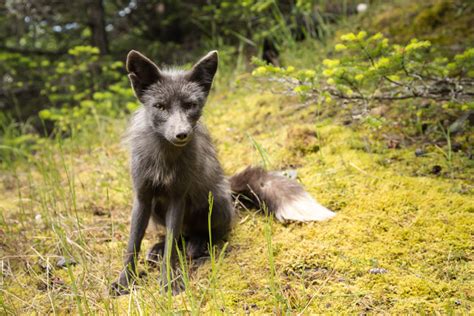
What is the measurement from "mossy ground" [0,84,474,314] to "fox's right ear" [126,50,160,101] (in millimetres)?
839

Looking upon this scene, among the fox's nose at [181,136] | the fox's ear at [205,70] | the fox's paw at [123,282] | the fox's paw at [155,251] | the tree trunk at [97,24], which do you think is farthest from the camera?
the tree trunk at [97,24]

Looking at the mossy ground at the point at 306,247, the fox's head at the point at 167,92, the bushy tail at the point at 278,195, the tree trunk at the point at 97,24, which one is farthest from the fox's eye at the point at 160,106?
the tree trunk at the point at 97,24

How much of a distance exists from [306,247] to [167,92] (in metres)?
1.51

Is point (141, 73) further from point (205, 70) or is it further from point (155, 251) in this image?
point (155, 251)

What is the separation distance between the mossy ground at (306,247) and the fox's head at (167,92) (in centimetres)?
71

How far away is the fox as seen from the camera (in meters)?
2.87

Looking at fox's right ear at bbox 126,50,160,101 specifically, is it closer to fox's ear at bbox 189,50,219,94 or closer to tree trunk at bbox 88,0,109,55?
fox's ear at bbox 189,50,219,94

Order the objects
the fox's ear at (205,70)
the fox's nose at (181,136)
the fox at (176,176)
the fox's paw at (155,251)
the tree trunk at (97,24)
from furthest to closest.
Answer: the tree trunk at (97,24) < the fox's paw at (155,251) < the fox's ear at (205,70) < the fox at (176,176) < the fox's nose at (181,136)

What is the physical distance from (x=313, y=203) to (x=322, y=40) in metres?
3.89

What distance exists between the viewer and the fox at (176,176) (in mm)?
2869

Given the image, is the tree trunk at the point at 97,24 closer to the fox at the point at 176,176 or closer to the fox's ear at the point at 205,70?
the fox at the point at 176,176

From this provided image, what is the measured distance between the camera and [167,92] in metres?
2.90

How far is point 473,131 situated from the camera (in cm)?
380

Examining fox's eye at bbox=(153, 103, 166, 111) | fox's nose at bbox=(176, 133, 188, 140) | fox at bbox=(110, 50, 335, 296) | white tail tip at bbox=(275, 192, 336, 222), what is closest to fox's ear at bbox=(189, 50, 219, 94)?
fox at bbox=(110, 50, 335, 296)
